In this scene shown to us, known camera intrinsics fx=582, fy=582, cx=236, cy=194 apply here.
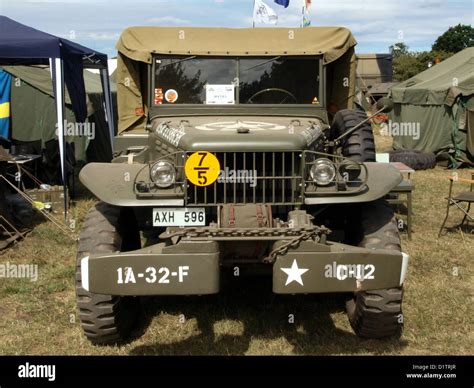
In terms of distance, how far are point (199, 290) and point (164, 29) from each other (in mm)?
3201

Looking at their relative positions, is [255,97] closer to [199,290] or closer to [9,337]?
[199,290]

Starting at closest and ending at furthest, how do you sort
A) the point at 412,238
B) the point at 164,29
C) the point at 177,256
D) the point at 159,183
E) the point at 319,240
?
the point at 177,256 < the point at 319,240 < the point at 159,183 < the point at 164,29 < the point at 412,238

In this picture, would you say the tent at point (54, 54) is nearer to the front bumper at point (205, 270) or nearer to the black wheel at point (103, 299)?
the black wheel at point (103, 299)

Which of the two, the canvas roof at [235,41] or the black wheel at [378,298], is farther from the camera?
the canvas roof at [235,41]

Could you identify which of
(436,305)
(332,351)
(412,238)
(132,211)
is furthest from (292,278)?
(412,238)

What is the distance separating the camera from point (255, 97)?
5043 mm

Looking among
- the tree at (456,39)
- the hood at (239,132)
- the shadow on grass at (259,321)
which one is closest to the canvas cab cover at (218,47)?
the hood at (239,132)

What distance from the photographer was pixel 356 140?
5.07m

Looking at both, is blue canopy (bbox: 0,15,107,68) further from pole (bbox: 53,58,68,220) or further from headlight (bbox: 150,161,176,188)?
headlight (bbox: 150,161,176,188)

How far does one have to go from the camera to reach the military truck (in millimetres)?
3227

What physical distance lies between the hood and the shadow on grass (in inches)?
52.6

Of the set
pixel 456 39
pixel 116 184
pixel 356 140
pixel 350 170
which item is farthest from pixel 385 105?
pixel 456 39

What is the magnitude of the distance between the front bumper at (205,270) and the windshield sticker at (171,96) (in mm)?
2106

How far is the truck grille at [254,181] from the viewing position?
148 inches
